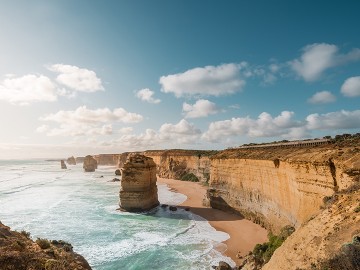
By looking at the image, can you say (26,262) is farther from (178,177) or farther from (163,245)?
(178,177)

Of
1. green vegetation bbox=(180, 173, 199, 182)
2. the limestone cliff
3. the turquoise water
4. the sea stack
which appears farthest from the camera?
green vegetation bbox=(180, 173, 199, 182)

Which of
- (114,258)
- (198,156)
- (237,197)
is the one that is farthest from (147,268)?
(198,156)

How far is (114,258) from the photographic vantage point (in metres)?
22.1

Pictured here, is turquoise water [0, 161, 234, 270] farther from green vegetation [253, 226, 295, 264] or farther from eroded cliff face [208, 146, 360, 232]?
eroded cliff face [208, 146, 360, 232]

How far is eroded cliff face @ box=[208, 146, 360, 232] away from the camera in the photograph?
53.8 feet

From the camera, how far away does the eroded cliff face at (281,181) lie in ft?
53.8

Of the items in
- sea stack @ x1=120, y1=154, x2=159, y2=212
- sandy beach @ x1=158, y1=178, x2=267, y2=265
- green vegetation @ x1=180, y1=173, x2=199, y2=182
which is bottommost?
sandy beach @ x1=158, y1=178, x2=267, y2=265

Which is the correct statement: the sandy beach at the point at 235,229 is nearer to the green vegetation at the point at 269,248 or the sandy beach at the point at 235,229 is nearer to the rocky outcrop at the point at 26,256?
the green vegetation at the point at 269,248

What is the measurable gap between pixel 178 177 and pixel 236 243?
195ft

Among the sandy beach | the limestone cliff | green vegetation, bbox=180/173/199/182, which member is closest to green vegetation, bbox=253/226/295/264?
the sandy beach

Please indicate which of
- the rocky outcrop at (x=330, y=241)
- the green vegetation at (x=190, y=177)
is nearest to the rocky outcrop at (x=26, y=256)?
the rocky outcrop at (x=330, y=241)

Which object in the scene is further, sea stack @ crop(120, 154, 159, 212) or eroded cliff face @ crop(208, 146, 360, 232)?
sea stack @ crop(120, 154, 159, 212)

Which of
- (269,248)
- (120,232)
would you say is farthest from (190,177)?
(269,248)

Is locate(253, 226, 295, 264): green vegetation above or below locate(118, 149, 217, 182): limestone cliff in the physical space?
below
